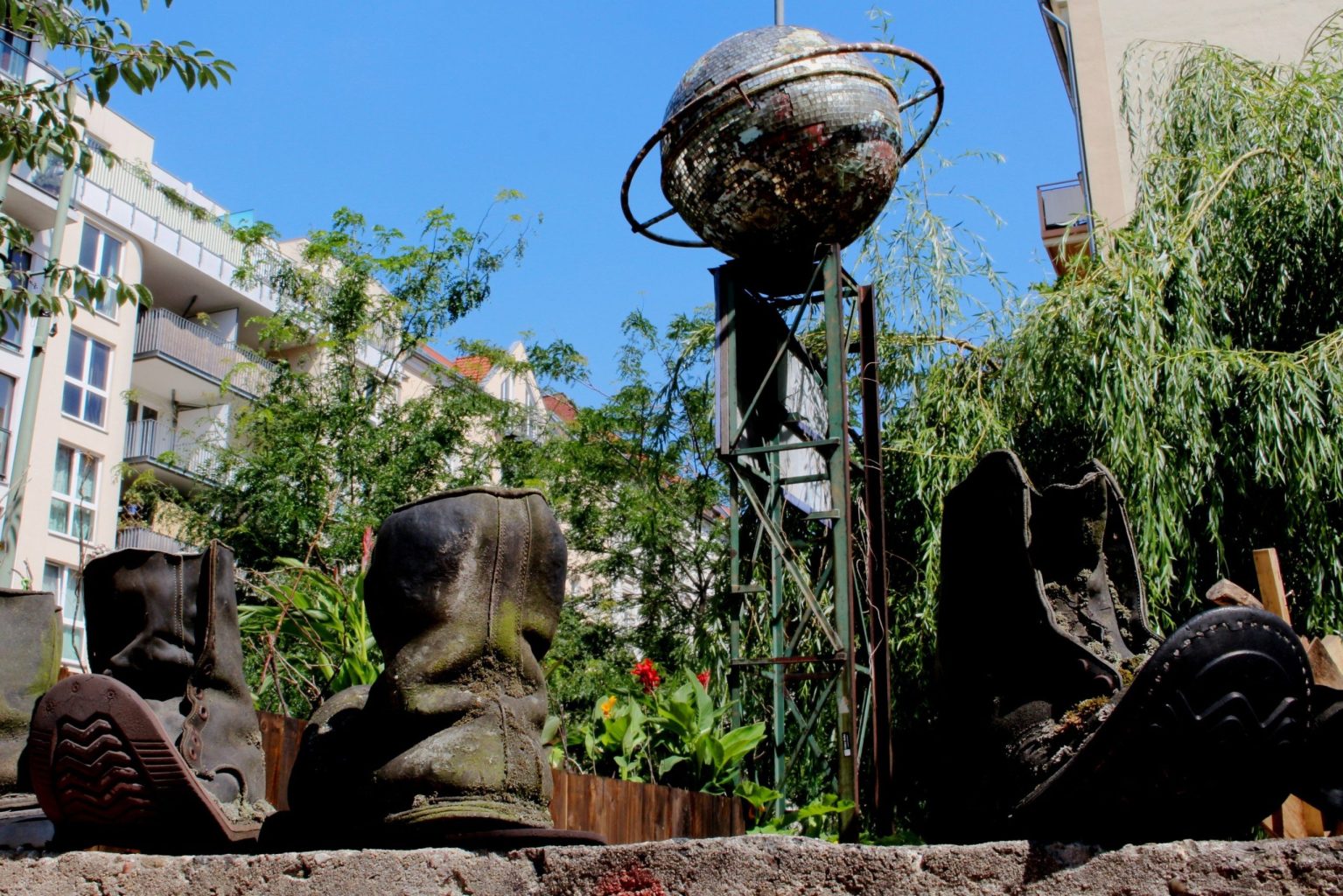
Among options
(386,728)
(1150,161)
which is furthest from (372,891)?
(1150,161)

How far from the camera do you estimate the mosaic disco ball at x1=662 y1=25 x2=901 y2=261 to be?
5270mm

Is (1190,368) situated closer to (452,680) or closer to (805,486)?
(805,486)

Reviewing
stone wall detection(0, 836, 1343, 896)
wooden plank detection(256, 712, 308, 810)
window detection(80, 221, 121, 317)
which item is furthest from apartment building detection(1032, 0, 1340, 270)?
window detection(80, 221, 121, 317)

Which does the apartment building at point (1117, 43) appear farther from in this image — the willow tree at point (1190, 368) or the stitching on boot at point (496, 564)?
the stitching on boot at point (496, 564)

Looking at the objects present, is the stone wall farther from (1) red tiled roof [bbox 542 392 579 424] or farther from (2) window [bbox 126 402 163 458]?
(2) window [bbox 126 402 163 458]

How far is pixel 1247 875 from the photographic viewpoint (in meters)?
1.68

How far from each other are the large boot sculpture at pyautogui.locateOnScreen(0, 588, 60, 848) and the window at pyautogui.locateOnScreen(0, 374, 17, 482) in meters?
20.1

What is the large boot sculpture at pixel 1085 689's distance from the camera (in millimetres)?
1706

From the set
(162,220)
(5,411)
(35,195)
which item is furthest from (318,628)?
(162,220)

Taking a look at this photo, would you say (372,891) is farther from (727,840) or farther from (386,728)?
(727,840)

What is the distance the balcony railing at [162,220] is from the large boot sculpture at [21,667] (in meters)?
22.0

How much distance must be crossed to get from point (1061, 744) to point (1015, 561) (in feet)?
0.96

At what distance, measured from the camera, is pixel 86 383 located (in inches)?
949

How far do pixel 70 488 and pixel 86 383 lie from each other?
6.84 feet
